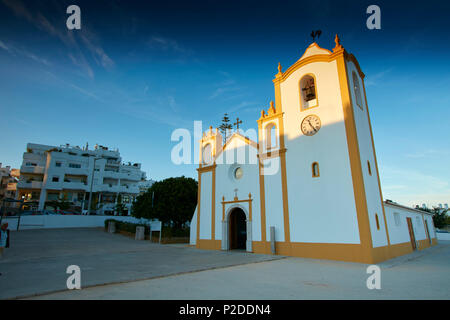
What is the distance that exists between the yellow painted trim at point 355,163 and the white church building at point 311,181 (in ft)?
0.14

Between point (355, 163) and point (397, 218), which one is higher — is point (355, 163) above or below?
above

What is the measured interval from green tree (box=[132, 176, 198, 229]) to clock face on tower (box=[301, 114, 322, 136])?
1591cm

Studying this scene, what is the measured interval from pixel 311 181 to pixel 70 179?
45.1 metres

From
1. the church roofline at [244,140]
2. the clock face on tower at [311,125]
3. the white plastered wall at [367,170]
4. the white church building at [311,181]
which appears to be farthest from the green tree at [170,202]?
the white plastered wall at [367,170]

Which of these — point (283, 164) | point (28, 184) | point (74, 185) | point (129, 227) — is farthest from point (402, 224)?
point (28, 184)

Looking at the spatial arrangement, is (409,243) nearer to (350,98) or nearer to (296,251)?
(296,251)

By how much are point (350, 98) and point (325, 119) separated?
1.59m

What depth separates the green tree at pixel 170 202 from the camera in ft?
84.1

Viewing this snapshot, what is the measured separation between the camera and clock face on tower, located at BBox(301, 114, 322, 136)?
1399cm

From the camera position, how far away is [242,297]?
5367mm

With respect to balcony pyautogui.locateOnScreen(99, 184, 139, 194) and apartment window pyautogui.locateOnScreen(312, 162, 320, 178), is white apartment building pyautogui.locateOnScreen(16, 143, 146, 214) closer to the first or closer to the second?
balcony pyautogui.locateOnScreen(99, 184, 139, 194)

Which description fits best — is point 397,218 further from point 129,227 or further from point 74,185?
point 74,185

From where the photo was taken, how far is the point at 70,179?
44.8m
